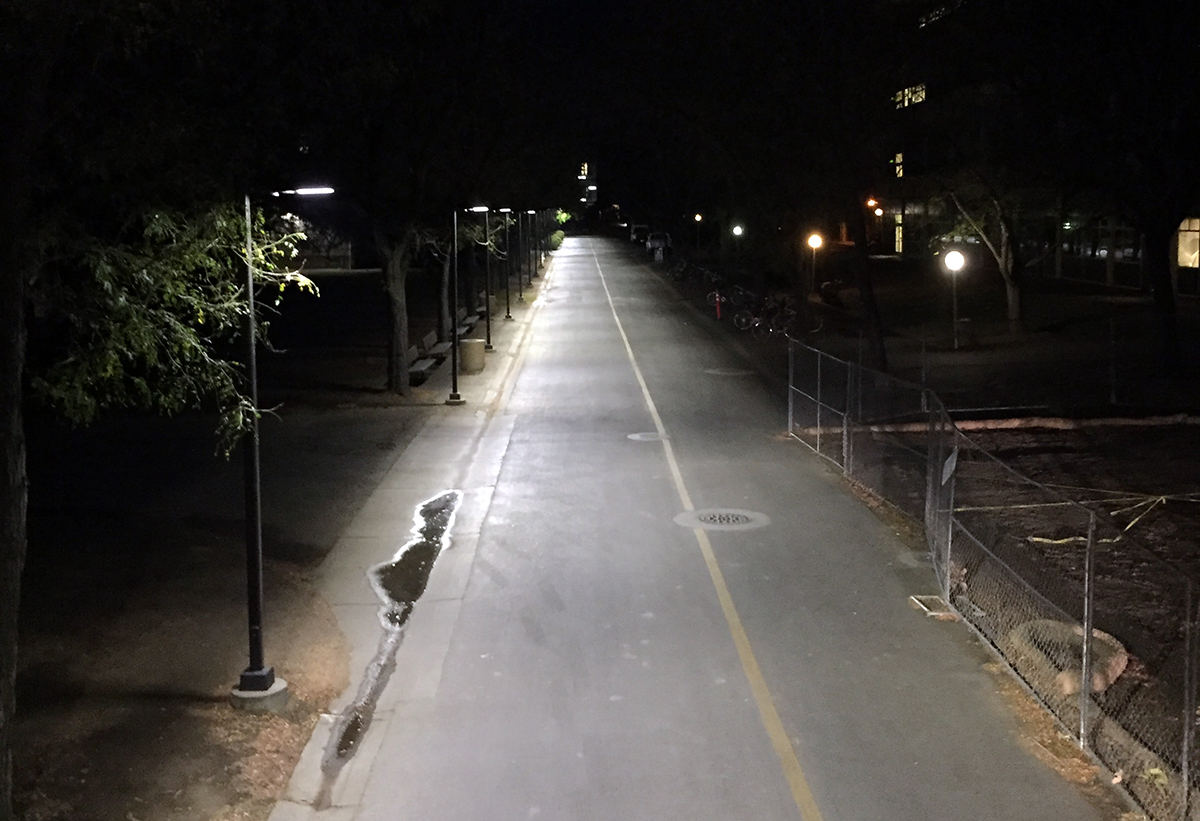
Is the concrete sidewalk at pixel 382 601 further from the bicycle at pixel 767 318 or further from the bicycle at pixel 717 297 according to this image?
the bicycle at pixel 717 297

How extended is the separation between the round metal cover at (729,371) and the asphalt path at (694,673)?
11390mm

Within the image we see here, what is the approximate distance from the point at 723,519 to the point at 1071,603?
458 centimetres

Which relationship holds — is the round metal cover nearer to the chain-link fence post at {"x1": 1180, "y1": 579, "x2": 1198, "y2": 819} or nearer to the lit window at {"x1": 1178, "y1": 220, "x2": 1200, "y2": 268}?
the chain-link fence post at {"x1": 1180, "y1": 579, "x2": 1198, "y2": 819}

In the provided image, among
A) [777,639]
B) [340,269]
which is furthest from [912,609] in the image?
[340,269]

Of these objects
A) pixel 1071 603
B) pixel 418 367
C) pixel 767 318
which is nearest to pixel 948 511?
pixel 1071 603

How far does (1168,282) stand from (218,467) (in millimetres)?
20006

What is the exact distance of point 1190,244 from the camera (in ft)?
152

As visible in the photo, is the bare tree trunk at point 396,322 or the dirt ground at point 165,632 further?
the bare tree trunk at point 396,322

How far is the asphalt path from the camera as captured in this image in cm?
738

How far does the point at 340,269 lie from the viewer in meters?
79.4

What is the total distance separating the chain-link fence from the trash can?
13.6 metres

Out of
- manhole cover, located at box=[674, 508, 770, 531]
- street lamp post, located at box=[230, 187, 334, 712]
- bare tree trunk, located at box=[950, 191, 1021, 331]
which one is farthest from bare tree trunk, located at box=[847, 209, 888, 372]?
street lamp post, located at box=[230, 187, 334, 712]

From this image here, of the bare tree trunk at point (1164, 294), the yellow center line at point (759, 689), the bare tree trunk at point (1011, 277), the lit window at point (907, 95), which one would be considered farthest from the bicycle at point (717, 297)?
the yellow center line at point (759, 689)

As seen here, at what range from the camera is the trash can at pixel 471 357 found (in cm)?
3034
